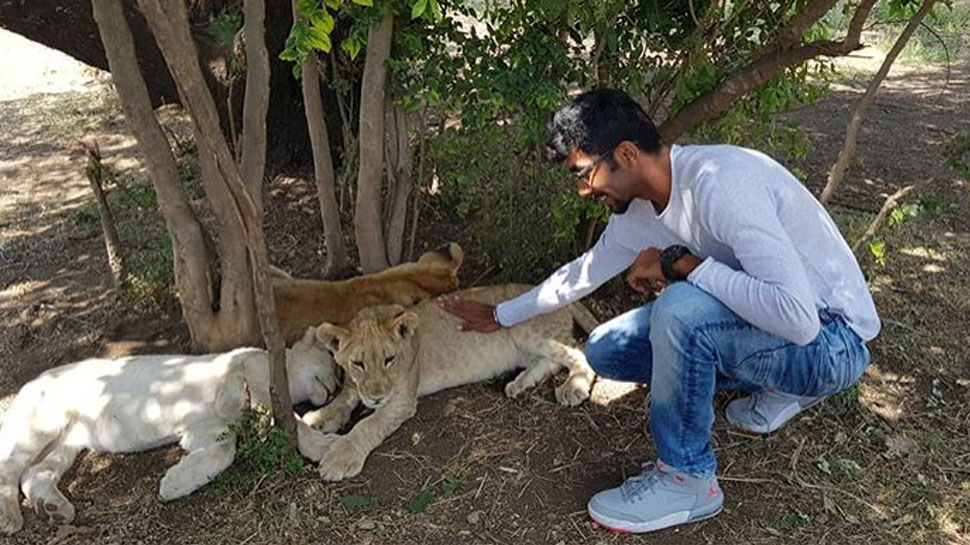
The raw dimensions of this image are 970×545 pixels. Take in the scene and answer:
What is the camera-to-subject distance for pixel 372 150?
12.9 ft

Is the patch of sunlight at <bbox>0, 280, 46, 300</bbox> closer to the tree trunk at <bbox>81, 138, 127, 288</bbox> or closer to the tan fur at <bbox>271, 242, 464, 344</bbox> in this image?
the tree trunk at <bbox>81, 138, 127, 288</bbox>

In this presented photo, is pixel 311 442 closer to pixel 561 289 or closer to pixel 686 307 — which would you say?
pixel 561 289

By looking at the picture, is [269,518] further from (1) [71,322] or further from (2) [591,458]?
(1) [71,322]

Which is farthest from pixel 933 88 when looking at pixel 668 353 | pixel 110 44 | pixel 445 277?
pixel 110 44

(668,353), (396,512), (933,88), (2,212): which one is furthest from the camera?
(933,88)

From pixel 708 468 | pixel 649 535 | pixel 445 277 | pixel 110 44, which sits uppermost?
pixel 110 44

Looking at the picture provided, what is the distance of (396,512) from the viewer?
3127 millimetres

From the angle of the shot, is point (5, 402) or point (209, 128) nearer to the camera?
point (209, 128)

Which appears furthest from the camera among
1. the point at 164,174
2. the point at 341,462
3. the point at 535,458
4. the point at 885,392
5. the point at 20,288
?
the point at 20,288

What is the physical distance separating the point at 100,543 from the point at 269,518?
51 cm

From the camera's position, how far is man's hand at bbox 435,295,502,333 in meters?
3.67

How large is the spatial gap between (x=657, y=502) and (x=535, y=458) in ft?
1.80

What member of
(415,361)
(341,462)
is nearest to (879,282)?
(415,361)

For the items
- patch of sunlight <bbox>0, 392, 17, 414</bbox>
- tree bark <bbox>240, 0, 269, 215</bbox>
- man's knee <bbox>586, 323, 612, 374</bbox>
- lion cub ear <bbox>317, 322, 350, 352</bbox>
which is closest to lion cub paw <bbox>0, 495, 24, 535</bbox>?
patch of sunlight <bbox>0, 392, 17, 414</bbox>
